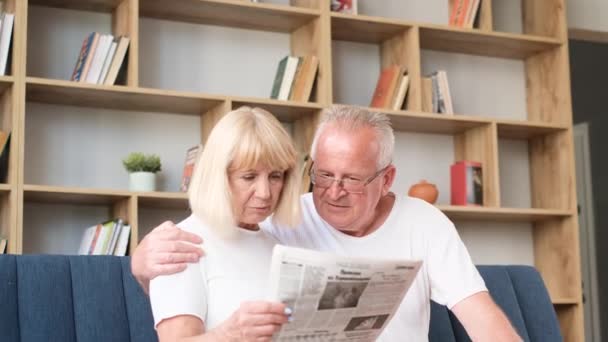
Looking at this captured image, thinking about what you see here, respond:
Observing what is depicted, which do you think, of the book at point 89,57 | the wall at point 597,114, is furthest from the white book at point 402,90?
the wall at point 597,114

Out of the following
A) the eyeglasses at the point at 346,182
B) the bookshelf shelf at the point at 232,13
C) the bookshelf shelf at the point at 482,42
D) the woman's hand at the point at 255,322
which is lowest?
the woman's hand at the point at 255,322

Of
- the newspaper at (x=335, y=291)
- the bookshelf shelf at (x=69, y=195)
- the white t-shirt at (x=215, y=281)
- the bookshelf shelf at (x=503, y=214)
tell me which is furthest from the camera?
the bookshelf shelf at (x=503, y=214)

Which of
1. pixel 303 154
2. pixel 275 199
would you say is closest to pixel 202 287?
pixel 275 199

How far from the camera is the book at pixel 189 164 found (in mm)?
3756

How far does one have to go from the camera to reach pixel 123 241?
3.54m

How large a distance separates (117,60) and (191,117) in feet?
1.59

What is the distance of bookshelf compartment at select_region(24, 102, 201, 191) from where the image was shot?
3.72 meters

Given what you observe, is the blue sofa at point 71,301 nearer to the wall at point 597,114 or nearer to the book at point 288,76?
the book at point 288,76

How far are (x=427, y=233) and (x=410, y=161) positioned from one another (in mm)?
2273

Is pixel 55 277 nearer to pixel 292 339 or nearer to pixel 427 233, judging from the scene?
pixel 292 339

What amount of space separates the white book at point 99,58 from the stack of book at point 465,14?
1599 mm

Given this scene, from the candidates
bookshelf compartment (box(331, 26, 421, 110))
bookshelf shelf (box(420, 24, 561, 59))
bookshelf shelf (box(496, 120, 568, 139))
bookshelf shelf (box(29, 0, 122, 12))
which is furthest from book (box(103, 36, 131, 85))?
bookshelf shelf (box(496, 120, 568, 139))

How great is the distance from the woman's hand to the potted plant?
215 centimetres

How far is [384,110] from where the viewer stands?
402 centimetres
